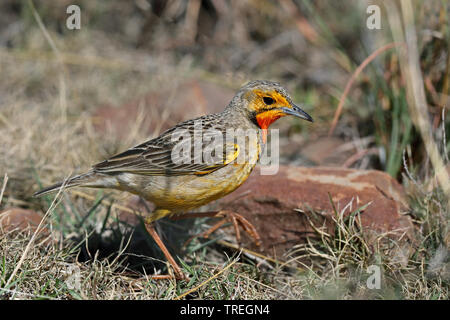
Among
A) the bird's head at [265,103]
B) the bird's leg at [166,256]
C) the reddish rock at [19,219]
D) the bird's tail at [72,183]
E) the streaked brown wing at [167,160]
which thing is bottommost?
the bird's leg at [166,256]

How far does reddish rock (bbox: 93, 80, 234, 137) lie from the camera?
6465mm

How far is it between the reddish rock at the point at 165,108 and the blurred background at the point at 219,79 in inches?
0.9

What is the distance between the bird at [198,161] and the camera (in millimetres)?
3898

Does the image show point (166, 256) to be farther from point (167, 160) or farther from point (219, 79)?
point (219, 79)

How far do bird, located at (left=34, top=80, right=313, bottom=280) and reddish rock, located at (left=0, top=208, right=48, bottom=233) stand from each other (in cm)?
35

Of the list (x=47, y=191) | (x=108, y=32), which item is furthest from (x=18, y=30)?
(x=47, y=191)

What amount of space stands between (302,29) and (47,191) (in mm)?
4943

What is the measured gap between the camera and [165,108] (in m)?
6.59

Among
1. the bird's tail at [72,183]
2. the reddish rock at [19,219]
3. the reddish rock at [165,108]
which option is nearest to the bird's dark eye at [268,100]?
the bird's tail at [72,183]

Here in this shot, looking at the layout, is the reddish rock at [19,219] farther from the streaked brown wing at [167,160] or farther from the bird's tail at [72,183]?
the streaked brown wing at [167,160]

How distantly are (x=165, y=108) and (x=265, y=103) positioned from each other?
2.69m

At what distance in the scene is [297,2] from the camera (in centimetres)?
830

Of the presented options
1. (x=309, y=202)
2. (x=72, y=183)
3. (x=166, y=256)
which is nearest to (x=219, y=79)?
(x=309, y=202)
